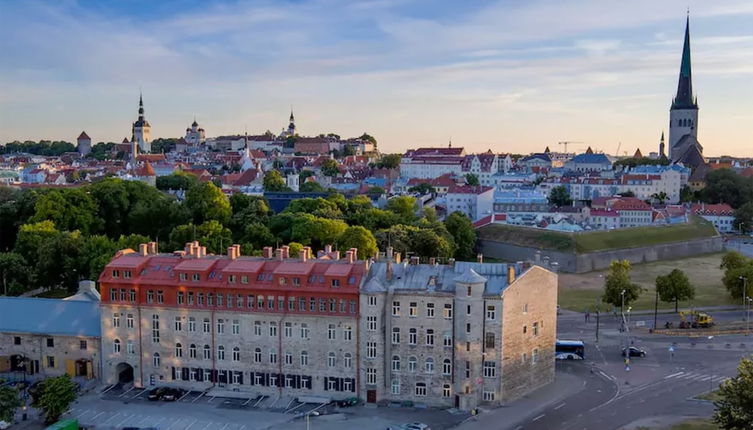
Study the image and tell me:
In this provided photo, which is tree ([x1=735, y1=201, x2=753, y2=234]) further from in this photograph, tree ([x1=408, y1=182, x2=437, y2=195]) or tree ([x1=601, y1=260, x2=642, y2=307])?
tree ([x1=601, y1=260, x2=642, y2=307])

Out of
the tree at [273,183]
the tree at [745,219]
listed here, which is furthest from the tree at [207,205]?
the tree at [745,219]

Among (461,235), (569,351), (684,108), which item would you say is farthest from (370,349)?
(684,108)

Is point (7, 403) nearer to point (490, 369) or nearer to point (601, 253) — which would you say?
point (490, 369)

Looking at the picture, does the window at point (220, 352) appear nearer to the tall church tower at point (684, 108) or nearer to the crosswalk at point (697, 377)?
the crosswalk at point (697, 377)

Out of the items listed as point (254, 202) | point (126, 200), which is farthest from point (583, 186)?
point (126, 200)

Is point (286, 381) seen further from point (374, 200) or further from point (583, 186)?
point (583, 186)

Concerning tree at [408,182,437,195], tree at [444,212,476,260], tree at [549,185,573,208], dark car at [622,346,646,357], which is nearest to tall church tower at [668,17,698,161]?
tree at [549,185,573,208]
